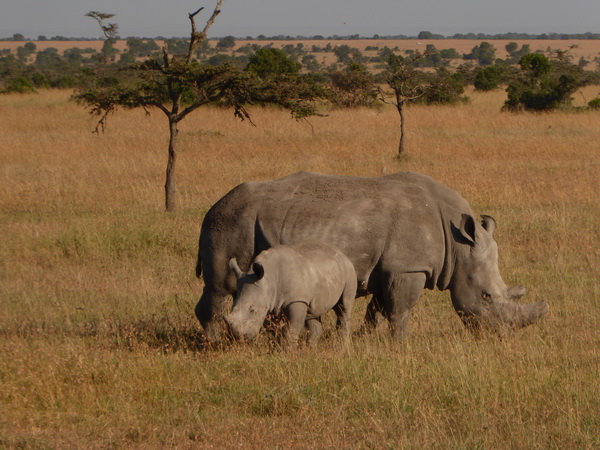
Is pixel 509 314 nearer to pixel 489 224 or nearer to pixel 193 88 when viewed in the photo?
pixel 489 224

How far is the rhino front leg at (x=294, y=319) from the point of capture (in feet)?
22.6

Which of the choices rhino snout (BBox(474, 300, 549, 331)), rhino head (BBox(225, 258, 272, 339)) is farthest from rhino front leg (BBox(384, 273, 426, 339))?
rhino head (BBox(225, 258, 272, 339))

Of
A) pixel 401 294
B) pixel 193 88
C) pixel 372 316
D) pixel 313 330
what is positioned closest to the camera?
pixel 313 330

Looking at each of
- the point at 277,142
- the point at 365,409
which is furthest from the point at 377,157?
the point at 365,409

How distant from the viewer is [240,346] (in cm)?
693

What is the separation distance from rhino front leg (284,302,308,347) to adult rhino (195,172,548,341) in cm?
79

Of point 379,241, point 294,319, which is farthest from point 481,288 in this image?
point 294,319

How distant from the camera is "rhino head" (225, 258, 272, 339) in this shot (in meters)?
6.48

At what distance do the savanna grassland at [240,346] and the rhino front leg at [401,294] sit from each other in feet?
0.74

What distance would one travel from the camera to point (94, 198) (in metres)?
15.8

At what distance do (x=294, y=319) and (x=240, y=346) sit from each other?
0.49 m

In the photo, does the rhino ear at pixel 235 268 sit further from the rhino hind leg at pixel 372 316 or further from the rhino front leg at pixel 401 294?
the rhino hind leg at pixel 372 316

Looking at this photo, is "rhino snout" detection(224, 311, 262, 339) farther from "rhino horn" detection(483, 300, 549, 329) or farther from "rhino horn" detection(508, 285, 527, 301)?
"rhino horn" detection(508, 285, 527, 301)

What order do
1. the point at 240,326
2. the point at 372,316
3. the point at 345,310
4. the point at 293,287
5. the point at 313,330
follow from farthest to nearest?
the point at 372,316 → the point at 345,310 → the point at 313,330 → the point at 293,287 → the point at 240,326
